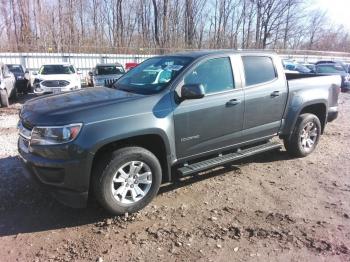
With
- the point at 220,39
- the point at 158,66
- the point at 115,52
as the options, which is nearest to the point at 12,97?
the point at 158,66

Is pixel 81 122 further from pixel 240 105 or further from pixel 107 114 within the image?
pixel 240 105

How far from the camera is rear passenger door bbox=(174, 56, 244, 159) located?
4.55 meters

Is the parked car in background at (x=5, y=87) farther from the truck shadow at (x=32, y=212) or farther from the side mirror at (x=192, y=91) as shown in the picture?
the side mirror at (x=192, y=91)

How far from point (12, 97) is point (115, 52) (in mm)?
15161

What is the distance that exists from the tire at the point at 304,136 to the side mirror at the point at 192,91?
258cm

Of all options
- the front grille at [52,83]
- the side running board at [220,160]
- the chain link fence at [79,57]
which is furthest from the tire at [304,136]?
the chain link fence at [79,57]

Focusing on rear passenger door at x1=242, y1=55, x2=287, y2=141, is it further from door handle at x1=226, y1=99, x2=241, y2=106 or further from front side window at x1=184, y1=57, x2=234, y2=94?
front side window at x1=184, y1=57, x2=234, y2=94

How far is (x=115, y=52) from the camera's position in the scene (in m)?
28.7

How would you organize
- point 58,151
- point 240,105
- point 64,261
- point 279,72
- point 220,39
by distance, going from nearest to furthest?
point 64,261
point 58,151
point 240,105
point 279,72
point 220,39

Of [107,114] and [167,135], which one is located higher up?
[107,114]

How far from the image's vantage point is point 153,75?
4984 mm

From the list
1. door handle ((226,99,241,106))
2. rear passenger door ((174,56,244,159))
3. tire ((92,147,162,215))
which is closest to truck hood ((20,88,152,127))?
tire ((92,147,162,215))

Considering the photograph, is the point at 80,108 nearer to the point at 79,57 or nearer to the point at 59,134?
the point at 59,134

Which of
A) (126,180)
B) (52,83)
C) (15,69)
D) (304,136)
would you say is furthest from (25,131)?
(15,69)
